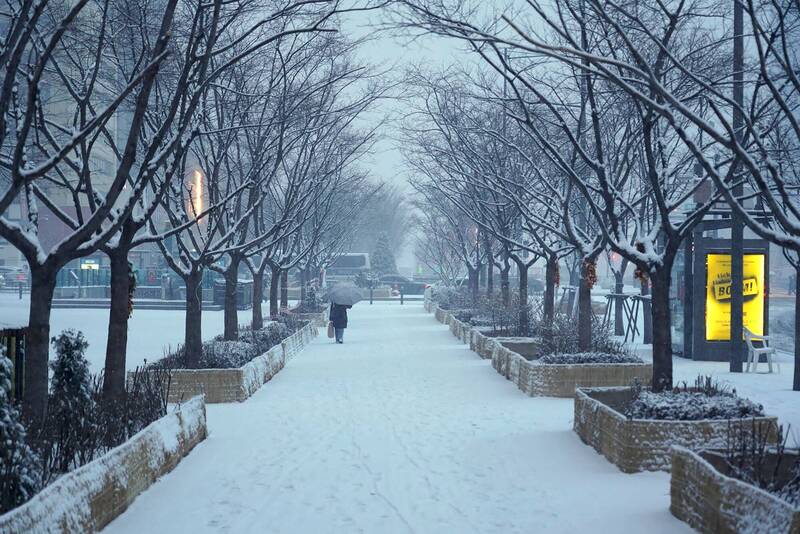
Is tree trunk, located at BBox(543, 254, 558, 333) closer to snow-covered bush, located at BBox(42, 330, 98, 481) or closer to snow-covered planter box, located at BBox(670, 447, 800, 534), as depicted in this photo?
snow-covered bush, located at BBox(42, 330, 98, 481)

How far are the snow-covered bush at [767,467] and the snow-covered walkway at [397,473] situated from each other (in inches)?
26.1

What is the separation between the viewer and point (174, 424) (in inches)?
388

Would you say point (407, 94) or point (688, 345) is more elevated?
point (407, 94)

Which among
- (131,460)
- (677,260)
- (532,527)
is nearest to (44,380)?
(131,460)

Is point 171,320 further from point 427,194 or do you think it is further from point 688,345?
point 688,345

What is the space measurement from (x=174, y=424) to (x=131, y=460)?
1.83m

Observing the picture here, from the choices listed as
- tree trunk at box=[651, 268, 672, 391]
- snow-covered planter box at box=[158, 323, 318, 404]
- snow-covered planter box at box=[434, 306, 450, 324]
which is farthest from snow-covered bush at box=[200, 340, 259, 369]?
snow-covered planter box at box=[434, 306, 450, 324]

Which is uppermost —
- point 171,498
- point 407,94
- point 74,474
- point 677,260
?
point 407,94

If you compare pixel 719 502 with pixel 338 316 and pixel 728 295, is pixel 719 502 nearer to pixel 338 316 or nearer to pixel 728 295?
pixel 728 295

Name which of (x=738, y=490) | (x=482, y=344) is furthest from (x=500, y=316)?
(x=738, y=490)

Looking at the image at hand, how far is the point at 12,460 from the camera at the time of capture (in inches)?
247

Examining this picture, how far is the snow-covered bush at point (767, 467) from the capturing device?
20.5ft

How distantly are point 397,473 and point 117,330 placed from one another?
13.2 feet

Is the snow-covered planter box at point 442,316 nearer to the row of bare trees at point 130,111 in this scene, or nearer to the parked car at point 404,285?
the row of bare trees at point 130,111
